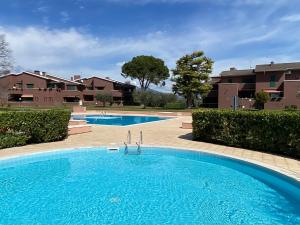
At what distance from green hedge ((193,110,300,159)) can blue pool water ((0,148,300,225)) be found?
2121 mm

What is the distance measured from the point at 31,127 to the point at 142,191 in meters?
7.42

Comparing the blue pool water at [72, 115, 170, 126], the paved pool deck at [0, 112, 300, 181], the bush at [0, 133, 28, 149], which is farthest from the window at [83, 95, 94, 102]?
the bush at [0, 133, 28, 149]

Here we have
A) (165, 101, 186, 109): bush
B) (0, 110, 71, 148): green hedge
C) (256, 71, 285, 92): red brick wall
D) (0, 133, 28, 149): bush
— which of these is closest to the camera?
(0, 133, 28, 149): bush

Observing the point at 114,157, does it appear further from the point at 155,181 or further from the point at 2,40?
the point at 2,40

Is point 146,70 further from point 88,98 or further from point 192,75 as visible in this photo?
point 192,75

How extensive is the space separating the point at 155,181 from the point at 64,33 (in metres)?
21.4

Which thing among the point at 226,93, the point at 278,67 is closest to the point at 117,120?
the point at 226,93

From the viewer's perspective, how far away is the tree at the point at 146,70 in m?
67.6

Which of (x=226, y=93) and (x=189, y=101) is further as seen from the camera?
(x=189, y=101)

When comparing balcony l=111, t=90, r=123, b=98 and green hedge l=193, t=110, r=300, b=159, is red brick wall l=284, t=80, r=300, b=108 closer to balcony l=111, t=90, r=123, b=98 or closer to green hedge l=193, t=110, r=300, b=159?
green hedge l=193, t=110, r=300, b=159

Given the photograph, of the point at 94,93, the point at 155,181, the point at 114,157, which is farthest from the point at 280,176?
the point at 94,93

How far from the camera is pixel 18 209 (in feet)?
22.7

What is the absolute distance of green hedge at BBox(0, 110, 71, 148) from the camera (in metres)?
12.2

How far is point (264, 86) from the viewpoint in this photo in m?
48.8
